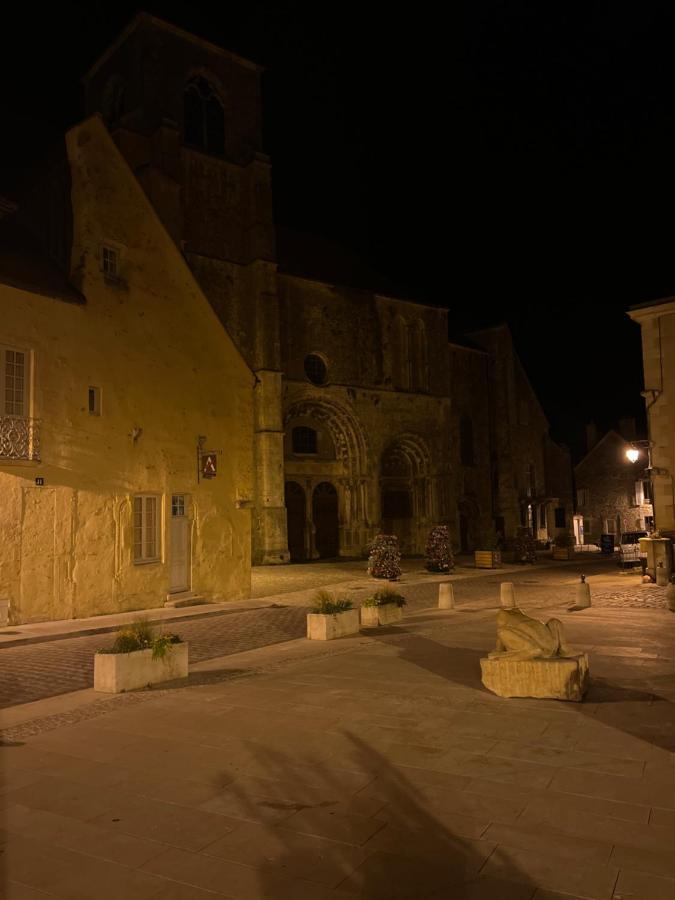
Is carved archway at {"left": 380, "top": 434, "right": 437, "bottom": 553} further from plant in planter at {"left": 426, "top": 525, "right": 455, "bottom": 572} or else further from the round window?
plant in planter at {"left": 426, "top": 525, "right": 455, "bottom": 572}

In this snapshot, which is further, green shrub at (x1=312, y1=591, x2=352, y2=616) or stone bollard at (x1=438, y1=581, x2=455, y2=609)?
stone bollard at (x1=438, y1=581, x2=455, y2=609)

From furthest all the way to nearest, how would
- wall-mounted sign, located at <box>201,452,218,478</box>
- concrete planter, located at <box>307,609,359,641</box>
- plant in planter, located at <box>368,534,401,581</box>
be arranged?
plant in planter, located at <box>368,534,401,581</box> < wall-mounted sign, located at <box>201,452,218,478</box> < concrete planter, located at <box>307,609,359,641</box>

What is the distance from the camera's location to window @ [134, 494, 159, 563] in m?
14.9

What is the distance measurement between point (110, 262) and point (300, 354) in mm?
16803

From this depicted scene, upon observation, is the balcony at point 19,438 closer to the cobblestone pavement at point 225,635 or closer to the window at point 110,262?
the cobblestone pavement at point 225,635

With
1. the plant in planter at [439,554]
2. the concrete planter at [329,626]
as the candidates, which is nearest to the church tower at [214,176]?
the plant in planter at [439,554]

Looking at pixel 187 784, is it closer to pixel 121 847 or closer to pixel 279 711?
pixel 121 847

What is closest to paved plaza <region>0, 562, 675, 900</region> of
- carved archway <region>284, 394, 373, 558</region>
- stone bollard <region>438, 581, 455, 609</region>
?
stone bollard <region>438, 581, 455, 609</region>

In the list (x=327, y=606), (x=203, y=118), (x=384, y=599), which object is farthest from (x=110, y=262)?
(x=203, y=118)

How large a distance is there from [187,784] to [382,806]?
141 centimetres

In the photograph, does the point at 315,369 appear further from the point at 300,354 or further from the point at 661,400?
the point at 661,400

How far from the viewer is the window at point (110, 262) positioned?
15117 millimetres

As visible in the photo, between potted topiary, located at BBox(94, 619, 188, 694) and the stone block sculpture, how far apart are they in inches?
142

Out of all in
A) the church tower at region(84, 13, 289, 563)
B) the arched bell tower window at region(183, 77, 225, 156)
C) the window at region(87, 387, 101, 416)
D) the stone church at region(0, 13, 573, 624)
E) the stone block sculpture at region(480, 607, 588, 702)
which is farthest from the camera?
the arched bell tower window at region(183, 77, 225, 156)
